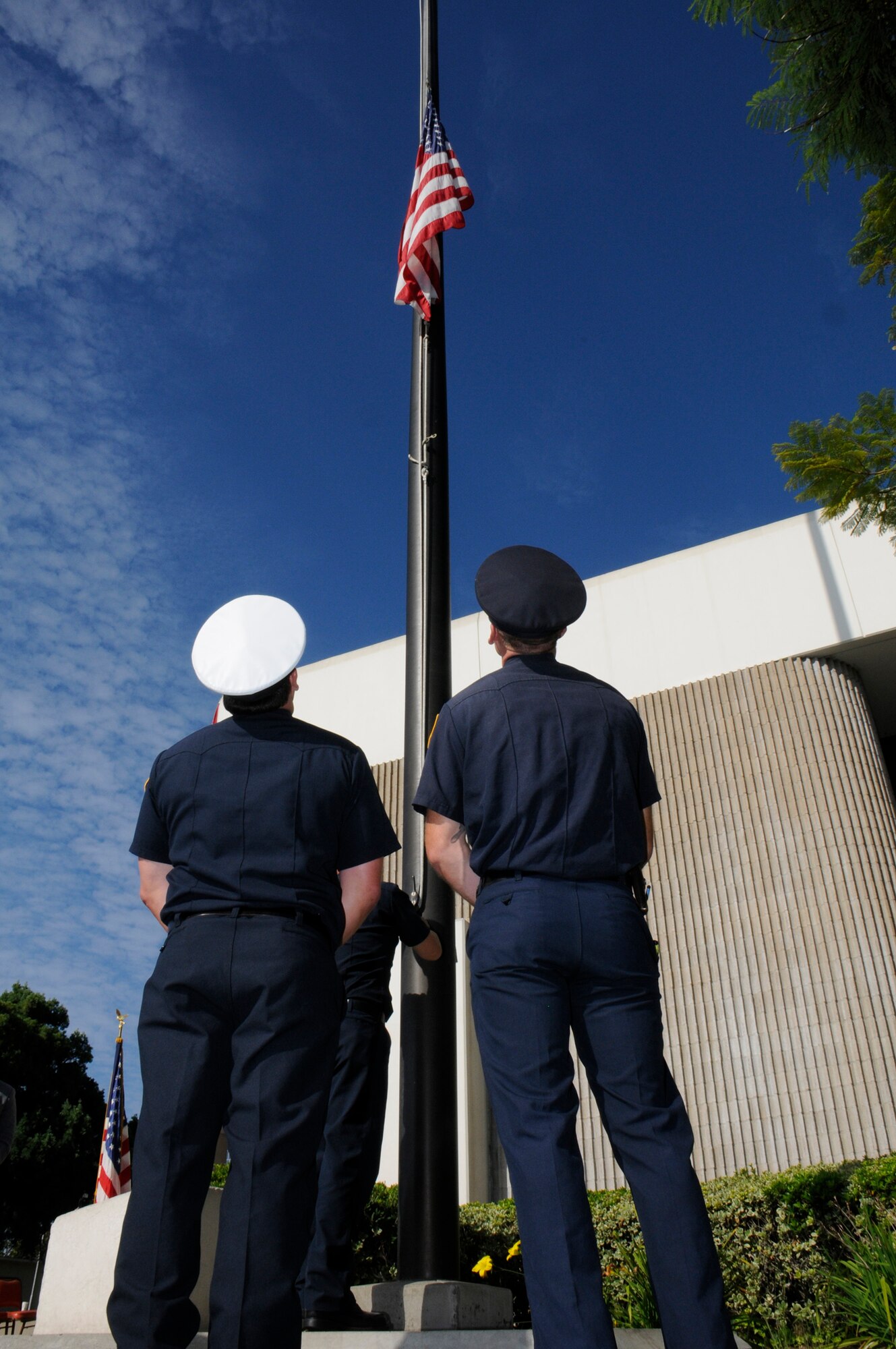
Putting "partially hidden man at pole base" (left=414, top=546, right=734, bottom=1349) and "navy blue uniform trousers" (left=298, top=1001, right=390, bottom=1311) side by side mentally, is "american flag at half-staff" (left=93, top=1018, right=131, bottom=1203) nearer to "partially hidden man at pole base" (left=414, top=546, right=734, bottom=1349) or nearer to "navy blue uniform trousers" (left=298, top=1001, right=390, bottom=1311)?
"navy blue uniform trousers" (left=298, top=1001, right=390, bottom=1311)

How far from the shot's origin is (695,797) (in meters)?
12.4

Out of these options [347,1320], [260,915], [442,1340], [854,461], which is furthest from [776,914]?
[260,915]

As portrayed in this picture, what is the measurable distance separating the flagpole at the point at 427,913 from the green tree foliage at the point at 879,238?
226 centimetres

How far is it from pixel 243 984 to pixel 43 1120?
28825mm

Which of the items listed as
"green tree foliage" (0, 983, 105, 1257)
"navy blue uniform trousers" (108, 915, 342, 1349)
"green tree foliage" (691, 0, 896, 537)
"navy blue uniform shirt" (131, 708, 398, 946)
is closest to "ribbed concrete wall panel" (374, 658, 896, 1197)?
"green tree foliage" (691, 0, 896, 537)

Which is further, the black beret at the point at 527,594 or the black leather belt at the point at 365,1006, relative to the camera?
the black leather belt at the point at 365,1006

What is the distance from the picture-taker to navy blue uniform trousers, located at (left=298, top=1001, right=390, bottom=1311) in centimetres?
312

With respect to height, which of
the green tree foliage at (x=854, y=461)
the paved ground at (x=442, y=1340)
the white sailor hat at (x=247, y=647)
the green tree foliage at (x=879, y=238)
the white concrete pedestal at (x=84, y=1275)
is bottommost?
the paved ground at (x=442, y=1340)

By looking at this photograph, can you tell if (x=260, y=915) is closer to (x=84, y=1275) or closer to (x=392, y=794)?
(x=84, y=1275)

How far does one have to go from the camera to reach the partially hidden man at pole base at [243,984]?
1907mm

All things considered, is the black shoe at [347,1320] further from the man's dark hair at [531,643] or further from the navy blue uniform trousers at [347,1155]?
the man's dark hair at [531,643]

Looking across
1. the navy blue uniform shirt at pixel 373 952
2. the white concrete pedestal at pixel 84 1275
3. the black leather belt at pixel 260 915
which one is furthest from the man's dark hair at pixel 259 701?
the white concrete pedestal at pixel 84 1275

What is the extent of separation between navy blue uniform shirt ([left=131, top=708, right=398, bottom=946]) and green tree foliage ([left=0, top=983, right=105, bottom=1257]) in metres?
26.9

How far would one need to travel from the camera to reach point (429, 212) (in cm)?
595
